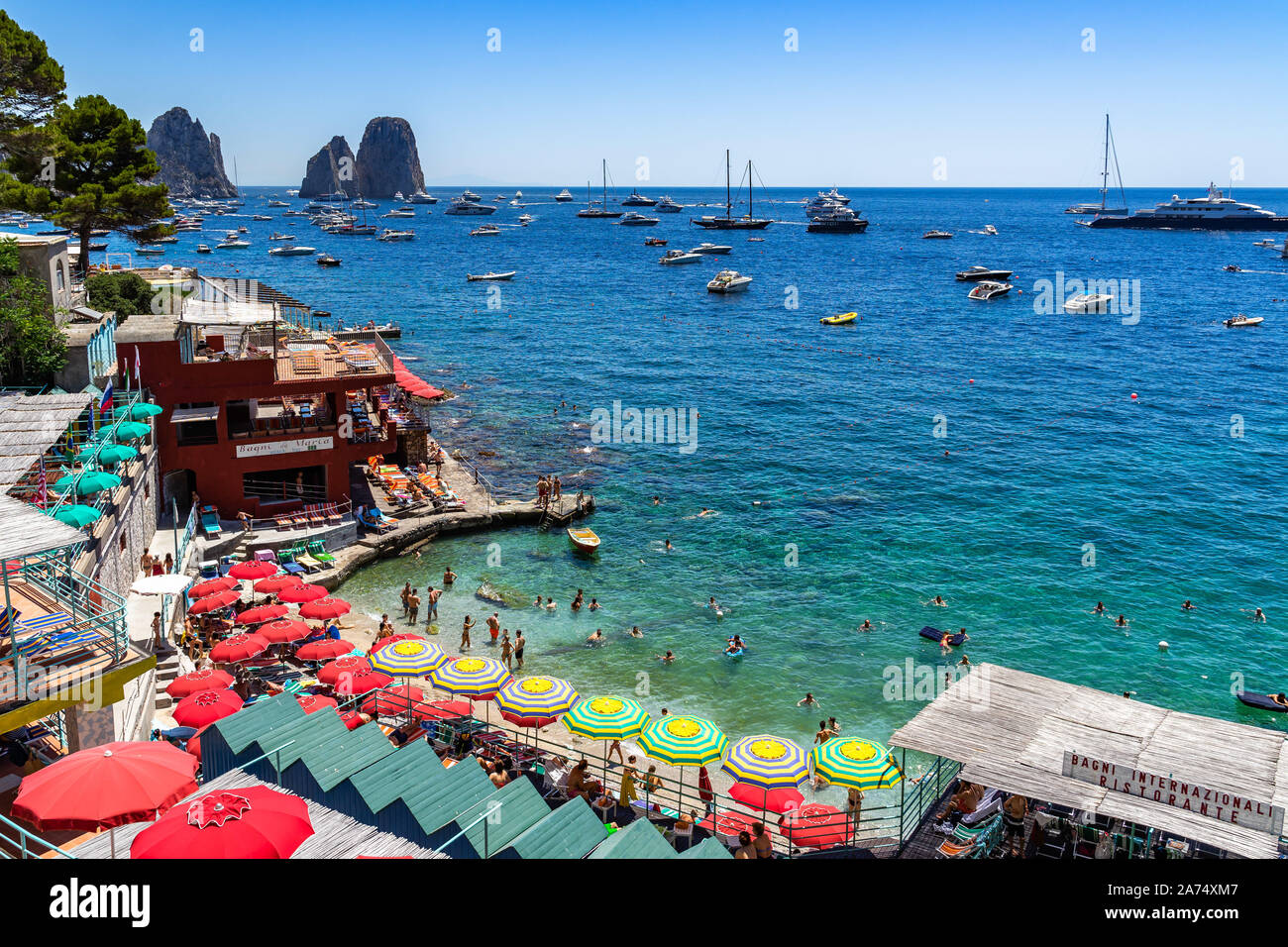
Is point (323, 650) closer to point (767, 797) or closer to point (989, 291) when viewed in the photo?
point (767, 797)

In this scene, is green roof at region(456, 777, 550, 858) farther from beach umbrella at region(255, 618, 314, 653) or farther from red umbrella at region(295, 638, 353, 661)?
beach umbrella at region(255, 618, 314, 653)

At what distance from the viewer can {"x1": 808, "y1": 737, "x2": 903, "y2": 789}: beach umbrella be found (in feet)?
73.2

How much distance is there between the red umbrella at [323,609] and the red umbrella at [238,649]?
2.31m

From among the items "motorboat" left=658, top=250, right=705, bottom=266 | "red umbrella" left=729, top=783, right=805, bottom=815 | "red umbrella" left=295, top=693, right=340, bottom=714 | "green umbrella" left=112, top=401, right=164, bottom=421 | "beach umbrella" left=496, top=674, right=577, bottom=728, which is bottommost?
"red umbrella" left=729, top=783, right=805, bottom=815

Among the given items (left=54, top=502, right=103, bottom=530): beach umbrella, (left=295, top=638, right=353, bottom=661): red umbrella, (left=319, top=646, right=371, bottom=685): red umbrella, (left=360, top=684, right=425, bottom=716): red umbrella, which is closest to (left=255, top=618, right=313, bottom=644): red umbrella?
(left=295, top=638, right=353, bottom=661): red umbrella

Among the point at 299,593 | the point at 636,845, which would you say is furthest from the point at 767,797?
the point at 299,593

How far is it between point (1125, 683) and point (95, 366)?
36334 mm

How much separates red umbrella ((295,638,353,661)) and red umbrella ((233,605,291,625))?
158 centimetres

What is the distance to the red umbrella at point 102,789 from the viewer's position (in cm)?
1371

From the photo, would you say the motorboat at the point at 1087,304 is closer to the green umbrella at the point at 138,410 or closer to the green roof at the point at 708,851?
the green umbrella at the point at 138,410
